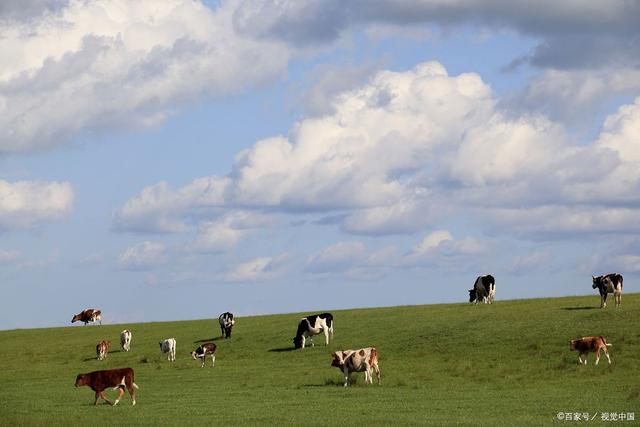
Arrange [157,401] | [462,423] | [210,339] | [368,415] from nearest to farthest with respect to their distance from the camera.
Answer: [462,423]
[368,415]
[157,401]
[210,339]

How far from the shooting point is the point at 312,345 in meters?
57.7

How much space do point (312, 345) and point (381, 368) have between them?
32.8ft

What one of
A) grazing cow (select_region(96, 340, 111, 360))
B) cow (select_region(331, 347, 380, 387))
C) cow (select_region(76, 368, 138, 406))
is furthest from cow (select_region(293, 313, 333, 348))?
cow (select_region(76, 368, 138, 406))

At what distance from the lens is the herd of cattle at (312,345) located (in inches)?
1484

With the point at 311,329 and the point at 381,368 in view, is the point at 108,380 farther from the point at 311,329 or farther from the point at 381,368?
the point at 311,329

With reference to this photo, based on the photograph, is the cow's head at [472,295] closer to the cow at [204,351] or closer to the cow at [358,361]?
the cow at [204,351]

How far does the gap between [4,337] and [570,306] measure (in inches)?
1826

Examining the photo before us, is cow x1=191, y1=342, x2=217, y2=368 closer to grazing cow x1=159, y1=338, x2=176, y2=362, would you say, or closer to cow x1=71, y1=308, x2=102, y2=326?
grazing cow x1=159, y1=338, x2=176, y2=362

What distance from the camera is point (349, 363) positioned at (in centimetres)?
4219

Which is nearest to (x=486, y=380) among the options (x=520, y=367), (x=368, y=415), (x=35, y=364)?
(x=520, y=367)

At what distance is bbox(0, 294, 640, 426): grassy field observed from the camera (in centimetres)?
3369

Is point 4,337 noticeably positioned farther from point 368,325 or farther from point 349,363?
point 349,363

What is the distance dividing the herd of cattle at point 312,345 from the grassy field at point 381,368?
783 mm

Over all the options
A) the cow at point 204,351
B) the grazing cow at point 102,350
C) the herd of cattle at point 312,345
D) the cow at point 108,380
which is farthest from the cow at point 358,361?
the grazing cow at point 102,350
